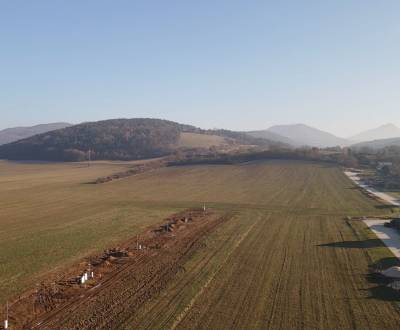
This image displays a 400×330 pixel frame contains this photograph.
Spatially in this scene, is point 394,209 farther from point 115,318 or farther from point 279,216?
point 115,318

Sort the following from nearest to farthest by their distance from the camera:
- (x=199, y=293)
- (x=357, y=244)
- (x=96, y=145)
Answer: (x=199, y=293), (x=357, y=244), (x=96, y=145)

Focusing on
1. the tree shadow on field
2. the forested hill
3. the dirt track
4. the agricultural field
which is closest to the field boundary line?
the agricultural field

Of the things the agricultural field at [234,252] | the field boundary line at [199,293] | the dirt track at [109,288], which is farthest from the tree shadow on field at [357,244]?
the dirt track at [109,288]

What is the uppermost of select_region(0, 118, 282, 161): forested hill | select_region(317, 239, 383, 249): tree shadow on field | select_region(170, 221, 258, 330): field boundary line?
select_region(0, 118, 282, 161): forested hill

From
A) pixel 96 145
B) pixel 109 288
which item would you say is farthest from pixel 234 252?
pixel 96 145

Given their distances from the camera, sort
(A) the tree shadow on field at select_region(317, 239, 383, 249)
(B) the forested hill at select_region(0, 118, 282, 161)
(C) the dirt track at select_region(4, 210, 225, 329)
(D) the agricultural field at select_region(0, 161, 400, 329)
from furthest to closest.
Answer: (B) the forested hill at select_region(0, 118, 282, 161), (A) the tree shadow on field at select_region(317, 239, 383, 249), (D) the agricultural field at select_region(0, 161, 400, 329), (C) the dirt track at select_region(4, 210, 225, 329)

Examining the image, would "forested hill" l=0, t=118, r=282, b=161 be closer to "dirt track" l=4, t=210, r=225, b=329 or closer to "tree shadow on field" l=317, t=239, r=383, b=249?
"dirt track" l=4, t=210, r=225, b=329

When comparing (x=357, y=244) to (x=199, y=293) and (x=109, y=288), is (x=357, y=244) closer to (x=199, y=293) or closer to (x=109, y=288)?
(x=199, y=293)

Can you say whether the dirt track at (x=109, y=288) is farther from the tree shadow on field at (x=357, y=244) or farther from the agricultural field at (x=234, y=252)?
the tree shadow on field at (x=357, y=244)
